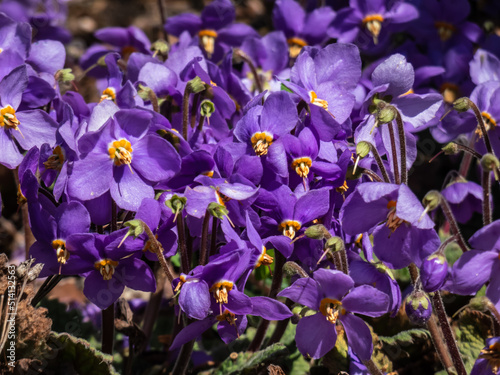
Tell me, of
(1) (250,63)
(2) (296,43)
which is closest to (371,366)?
(1) (250,63)

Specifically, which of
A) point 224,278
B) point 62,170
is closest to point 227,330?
point 224,278

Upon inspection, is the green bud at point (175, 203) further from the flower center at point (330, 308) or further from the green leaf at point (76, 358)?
the green leaf at point (76, 358)

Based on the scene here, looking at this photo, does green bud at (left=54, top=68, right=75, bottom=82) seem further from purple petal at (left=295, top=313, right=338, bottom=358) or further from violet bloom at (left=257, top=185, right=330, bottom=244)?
purple petal at (left=295, top=313, right=338, bottom=358)

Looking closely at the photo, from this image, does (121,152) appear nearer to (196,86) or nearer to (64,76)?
(196,86)

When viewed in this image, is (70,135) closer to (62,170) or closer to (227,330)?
(62,170)

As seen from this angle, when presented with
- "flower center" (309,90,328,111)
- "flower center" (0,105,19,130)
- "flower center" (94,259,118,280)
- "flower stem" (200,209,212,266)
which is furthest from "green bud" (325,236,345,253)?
"flower center" (0,105,19,130)

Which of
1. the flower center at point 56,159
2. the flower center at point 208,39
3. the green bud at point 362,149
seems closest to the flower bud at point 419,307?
the green bud at point 362,149
